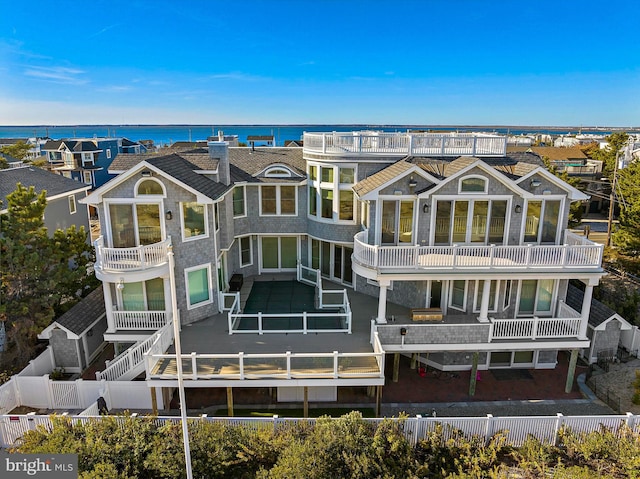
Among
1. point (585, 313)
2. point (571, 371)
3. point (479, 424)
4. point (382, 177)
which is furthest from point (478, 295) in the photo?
point (382, 177)

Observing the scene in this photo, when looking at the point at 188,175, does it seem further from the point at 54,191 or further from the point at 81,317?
the point at 54,191

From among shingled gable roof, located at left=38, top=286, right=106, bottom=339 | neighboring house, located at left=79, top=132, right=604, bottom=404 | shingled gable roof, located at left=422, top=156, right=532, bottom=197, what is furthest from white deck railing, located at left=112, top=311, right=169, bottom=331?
shingled gable roof, located at left=422, top=156, right=532, bottom=197

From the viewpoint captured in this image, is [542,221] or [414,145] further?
[414,145]

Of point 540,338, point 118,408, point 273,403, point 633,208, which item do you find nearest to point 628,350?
Result: point 540,338

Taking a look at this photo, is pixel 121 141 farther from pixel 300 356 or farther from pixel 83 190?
pixel 300 356

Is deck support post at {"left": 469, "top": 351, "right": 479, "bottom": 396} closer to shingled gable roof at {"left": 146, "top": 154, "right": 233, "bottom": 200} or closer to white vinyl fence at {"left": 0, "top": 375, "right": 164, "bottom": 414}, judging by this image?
white vinyl fence at {"left": 0, "top": 375, "right": 164, "bottom": 414}

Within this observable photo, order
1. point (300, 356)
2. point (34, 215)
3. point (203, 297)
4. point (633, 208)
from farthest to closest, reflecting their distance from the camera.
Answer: point (633, 208), point (203, 297), point (34, 215), point (300, 356)
